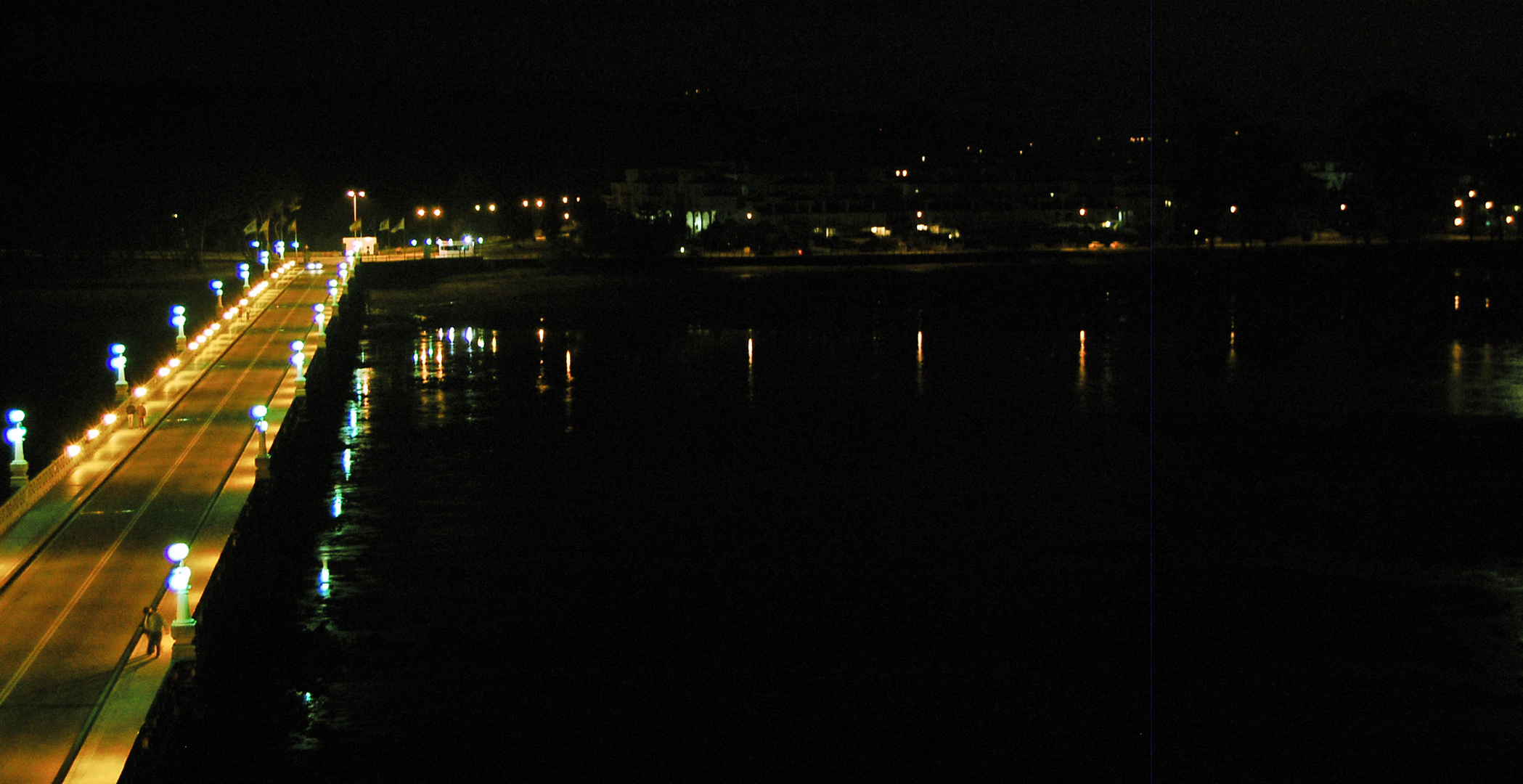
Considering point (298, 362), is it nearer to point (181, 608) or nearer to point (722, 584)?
point (722, 584)

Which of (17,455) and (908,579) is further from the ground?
(17,455)

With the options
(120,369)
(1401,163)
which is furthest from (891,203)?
(120,369)

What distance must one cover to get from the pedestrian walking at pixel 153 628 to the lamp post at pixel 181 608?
0.27ft

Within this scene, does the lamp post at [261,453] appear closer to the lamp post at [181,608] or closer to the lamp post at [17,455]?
the lamp post at [17,455]

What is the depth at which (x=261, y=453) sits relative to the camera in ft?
49.5

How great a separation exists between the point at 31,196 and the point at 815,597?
54345 millimetres

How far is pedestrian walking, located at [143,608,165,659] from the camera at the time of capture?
9.46m

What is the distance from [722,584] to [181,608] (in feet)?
18.8

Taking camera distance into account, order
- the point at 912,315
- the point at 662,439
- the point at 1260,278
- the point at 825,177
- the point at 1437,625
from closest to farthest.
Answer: the point at 1437,625 < the point at 662,439 < the point at 912,315 < the point at 1260,278 < the point at 825,177

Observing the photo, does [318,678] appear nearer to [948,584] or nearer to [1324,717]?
[948,584]

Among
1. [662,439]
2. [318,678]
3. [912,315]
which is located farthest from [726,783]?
[912,315]

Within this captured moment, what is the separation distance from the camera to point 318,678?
37.5 feet

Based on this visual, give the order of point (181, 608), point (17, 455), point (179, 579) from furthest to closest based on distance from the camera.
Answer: point (17, 455), point (181, 608), point (179, 579)

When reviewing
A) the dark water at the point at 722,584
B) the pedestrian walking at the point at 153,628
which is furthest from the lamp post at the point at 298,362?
the pedestrian walking at the point at 153,628
